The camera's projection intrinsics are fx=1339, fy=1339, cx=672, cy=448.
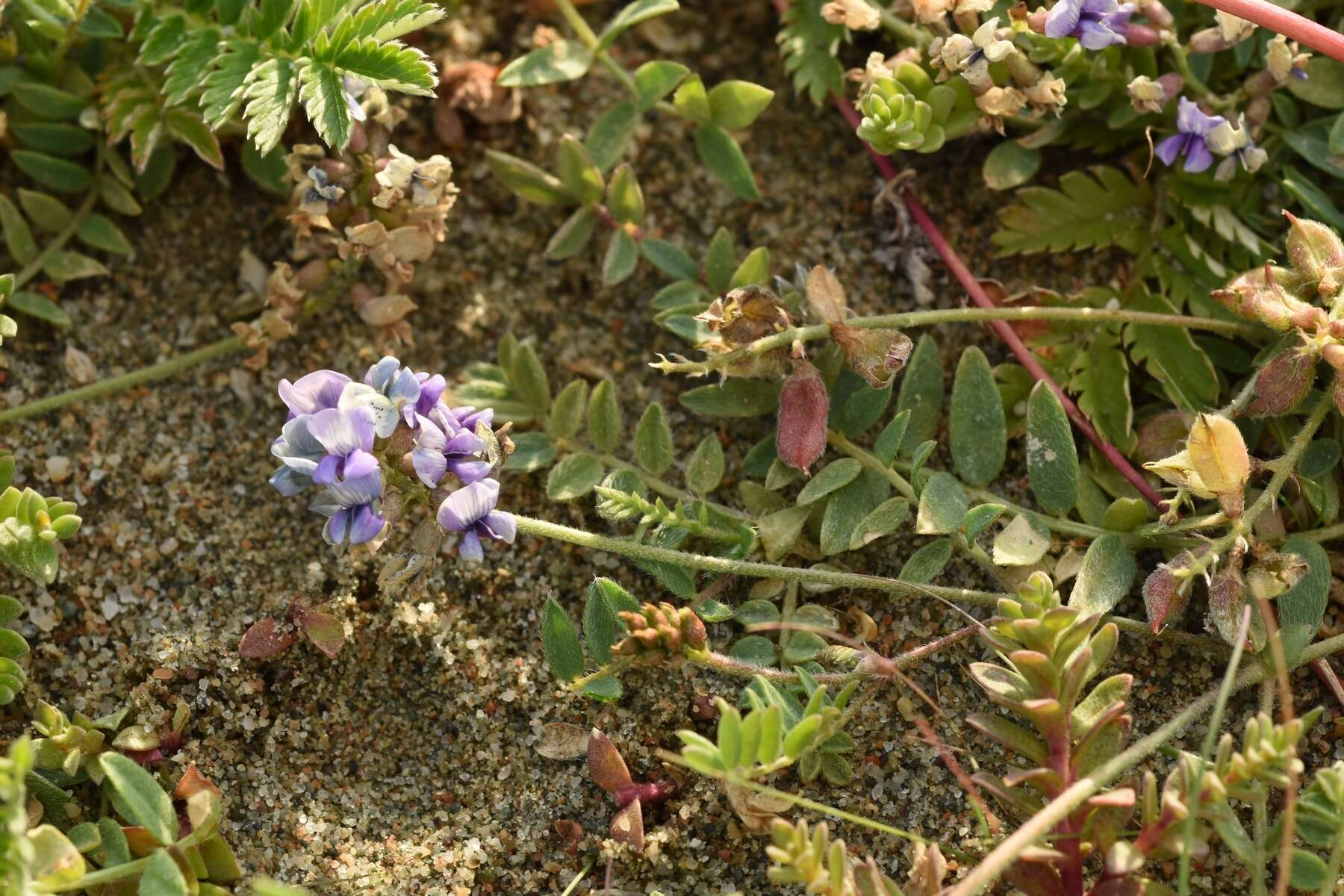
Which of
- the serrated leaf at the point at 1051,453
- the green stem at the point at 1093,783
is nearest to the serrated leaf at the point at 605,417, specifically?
the serrated leaf at the point at 1051,453

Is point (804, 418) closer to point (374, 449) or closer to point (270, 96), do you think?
point (374, 449)

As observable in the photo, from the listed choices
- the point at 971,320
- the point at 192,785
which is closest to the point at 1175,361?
the point at 971,320

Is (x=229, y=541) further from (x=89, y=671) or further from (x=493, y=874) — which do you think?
(x=493, y=874)

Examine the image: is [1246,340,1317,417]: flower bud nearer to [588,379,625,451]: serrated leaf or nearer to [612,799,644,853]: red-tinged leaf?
[588,379,625,451]: serrated leaf

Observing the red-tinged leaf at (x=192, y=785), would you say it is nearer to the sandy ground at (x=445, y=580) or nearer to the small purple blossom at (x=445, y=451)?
the sandy ground at (x=445, y=580)

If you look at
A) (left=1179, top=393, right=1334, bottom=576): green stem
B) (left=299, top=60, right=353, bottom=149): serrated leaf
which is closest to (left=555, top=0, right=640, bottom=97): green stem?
(left=299, top=60, right=353, bottom=149): serrated leaf

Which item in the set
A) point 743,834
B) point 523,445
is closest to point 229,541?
point 523,445
